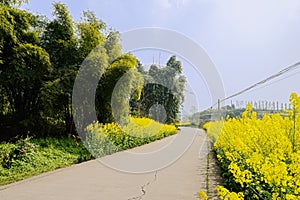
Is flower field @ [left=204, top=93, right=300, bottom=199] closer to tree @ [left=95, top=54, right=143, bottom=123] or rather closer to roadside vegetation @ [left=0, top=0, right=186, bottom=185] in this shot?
roadside vegetation @ [left=0, top=0, right=186, bottom=185]

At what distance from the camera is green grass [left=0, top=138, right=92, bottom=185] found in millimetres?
5039

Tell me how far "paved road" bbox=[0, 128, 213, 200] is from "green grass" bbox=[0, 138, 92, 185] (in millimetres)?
332

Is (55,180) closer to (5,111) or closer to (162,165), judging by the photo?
(162,165)

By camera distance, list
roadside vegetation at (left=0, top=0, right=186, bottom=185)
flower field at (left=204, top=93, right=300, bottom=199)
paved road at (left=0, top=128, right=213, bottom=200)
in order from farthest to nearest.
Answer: roadside vegetation at (left=0, top=0, right=186, bottom=185) → paved road at (left=0, top=128, right=213, bottom=200) → flower field at (left=204, top=93, right=300, bottom=199)

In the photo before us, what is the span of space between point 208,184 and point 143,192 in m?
1.15

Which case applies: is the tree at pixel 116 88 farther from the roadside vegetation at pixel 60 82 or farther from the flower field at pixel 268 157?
the flower field at pixel 268 157

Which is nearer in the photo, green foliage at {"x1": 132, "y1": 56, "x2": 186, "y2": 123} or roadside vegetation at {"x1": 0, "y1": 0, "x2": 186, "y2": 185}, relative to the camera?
roadside vegetation at {"x1": 0, "y1": 0, "x2": 186, "y2": 185}

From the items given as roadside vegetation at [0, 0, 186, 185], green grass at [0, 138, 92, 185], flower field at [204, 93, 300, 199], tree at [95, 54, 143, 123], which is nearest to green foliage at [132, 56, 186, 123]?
tree at [95, 54, 143, 123]

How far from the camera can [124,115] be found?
9352 millimetres

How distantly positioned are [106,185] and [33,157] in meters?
2.12

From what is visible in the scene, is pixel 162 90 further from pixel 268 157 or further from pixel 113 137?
pixel 268 157

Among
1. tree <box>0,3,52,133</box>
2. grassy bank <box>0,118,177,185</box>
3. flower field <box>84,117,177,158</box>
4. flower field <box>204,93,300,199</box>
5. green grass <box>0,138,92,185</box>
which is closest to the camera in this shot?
flower field <box>204,93,300,199</box>

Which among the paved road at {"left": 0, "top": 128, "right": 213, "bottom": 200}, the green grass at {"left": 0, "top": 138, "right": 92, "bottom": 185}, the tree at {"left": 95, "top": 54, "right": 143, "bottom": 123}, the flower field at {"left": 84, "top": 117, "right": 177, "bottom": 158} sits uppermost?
the tree at {"left": 95, "top": 54, "right": 143, "bottom": 123}

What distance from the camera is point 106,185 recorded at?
4488 millimetres
